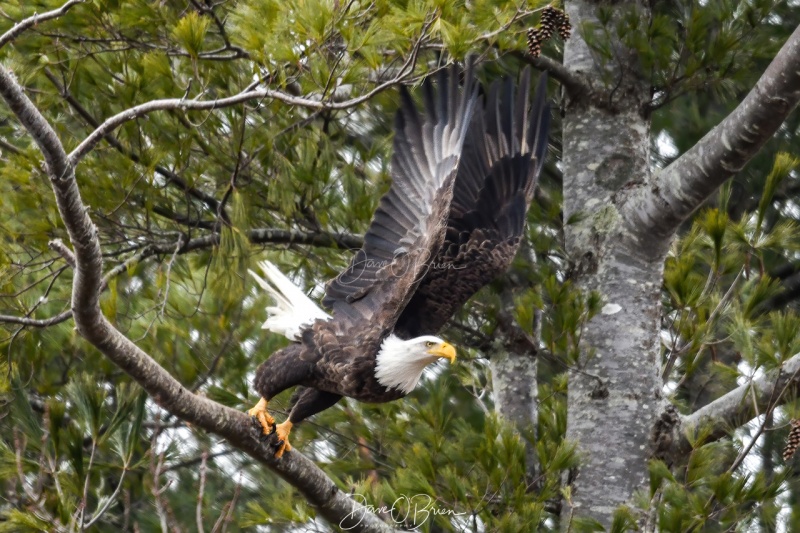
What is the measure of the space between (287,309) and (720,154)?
152cm

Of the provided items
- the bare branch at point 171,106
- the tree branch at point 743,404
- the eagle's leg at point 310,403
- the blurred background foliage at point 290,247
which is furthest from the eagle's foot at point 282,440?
the tree branch at point 743,404

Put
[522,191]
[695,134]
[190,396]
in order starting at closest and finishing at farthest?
[190,396]
[522,191]
[695,134]

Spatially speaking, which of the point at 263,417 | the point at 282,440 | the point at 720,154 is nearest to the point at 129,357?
the point at 282,440

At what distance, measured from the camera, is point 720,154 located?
3.31 meters

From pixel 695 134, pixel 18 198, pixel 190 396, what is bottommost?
pixel 190 396

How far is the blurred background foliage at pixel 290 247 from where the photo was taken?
9.61 feet

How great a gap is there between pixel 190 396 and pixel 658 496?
50.7 inches

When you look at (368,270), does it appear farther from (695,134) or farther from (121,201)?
(695,134)

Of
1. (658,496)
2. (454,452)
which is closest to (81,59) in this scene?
(454,452)

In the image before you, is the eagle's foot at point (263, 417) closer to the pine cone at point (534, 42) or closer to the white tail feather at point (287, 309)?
the white tail feather at point (287, 309)

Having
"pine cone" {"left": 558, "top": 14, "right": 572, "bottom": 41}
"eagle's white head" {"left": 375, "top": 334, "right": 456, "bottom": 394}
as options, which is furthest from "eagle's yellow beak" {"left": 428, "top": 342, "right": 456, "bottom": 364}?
"pine cone" {"left": 558, "top": 14, "right": 572, "bottom": 41}

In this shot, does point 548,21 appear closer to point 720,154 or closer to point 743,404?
point 720,154

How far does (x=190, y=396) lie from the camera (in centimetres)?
269

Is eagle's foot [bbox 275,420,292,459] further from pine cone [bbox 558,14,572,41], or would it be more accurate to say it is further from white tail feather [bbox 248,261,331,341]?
pine cone [bbox 558,14,572,41]
